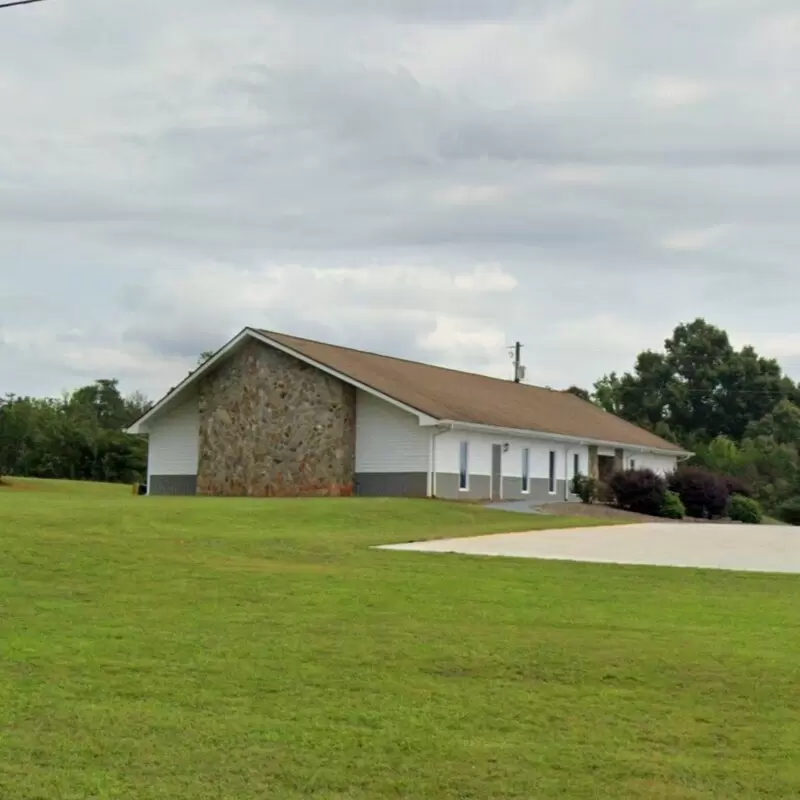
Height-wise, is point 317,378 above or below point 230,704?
above

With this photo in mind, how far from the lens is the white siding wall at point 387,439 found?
36.5m

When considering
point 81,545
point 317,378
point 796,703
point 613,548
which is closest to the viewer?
point 796,703

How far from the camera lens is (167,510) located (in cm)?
2578

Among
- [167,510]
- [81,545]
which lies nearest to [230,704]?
[81,545]

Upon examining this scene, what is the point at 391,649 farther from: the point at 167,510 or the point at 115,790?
the point at 167,510

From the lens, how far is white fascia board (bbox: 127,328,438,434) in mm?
35891

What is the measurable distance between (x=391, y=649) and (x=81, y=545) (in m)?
7.59

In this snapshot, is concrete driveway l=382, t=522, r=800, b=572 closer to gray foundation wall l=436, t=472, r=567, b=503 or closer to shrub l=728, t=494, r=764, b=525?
gray foundation wall l=436, t=472, r=567, b=503

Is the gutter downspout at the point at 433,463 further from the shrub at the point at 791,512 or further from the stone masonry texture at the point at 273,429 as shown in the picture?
the shrub at the point at 791,512

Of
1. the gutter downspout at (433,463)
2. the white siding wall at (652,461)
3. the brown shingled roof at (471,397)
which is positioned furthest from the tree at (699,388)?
the gutter downspout at (433,463)

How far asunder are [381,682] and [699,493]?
34779mm

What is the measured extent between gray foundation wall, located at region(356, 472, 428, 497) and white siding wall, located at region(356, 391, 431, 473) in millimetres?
136

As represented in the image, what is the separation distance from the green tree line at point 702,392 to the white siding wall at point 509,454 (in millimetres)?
33840

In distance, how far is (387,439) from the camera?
37.1 m
